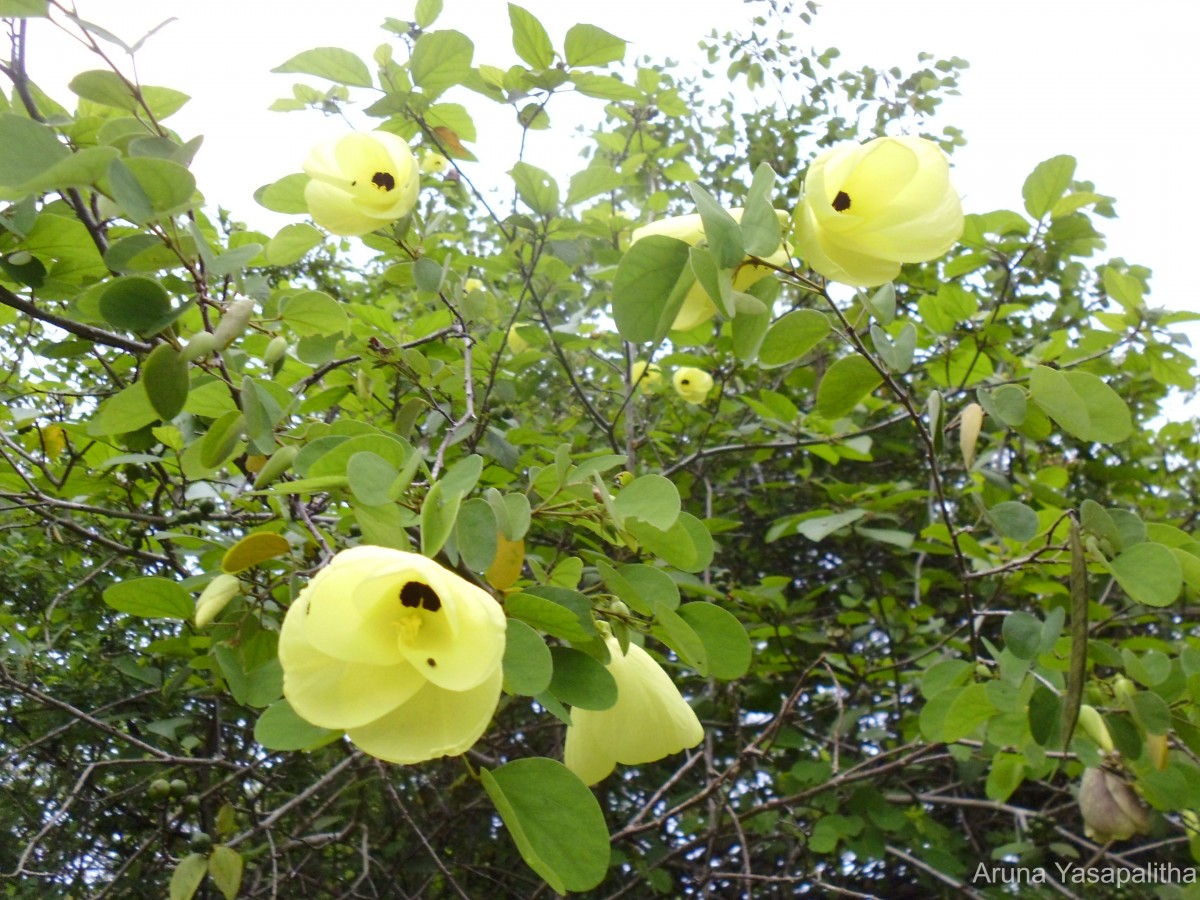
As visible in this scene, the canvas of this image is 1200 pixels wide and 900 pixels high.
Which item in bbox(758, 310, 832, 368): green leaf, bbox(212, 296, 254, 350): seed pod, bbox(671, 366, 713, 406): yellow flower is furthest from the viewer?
bbox(671, 366, 713, 406): yellow flower

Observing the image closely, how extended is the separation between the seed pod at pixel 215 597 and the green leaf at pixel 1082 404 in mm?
Result: 898

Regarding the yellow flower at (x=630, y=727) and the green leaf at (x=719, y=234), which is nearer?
the green leaf at (x=719, y=234)

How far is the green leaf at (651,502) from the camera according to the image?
0.78m

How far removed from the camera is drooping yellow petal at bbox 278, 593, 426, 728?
648 millimetres

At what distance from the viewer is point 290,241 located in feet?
4.19

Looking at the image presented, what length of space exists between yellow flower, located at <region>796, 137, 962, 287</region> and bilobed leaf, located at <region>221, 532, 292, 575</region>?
0.55m

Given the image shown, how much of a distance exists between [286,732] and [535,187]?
3.42ft

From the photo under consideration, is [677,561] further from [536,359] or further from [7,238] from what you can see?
[536,359]

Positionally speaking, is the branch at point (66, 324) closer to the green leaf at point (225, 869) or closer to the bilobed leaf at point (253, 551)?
the bilobed leaf at point (253, 551)

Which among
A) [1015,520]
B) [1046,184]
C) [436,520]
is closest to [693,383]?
[1046,184]

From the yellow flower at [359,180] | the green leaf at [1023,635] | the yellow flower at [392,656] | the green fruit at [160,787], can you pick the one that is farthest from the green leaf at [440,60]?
the green fruit at [160,787]

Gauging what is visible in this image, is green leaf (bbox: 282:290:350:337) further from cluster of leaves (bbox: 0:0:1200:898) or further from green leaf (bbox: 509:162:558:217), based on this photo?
green leaf (bbox: 509:162:558:217)

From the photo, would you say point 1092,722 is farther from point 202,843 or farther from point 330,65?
point 330,65

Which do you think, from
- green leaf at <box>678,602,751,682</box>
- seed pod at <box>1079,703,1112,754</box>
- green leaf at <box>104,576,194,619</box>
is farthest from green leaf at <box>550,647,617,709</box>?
seed pod at <box>1079,703,1112,754</box>
